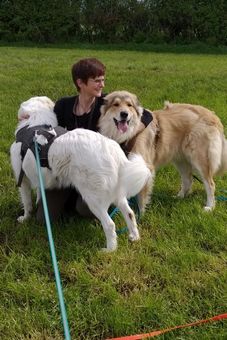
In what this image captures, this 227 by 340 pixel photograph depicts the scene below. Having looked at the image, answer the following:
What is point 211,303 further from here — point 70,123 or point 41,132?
point 70,123

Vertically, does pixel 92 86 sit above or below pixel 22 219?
above

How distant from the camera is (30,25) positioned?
20812mm

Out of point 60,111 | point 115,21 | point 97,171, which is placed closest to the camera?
point 97,171

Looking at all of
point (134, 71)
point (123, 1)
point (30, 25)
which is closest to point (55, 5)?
point (30, 25)

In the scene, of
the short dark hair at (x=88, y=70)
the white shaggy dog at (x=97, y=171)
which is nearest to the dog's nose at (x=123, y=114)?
the short dark hair at (x=88, y=70)

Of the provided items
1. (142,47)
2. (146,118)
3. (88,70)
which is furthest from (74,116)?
(142,47)

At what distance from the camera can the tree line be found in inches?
821

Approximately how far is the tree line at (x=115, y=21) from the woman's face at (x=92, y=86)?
17.5 meters

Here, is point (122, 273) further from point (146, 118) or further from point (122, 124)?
point (146, 118)

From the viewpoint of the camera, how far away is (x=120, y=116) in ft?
13.4

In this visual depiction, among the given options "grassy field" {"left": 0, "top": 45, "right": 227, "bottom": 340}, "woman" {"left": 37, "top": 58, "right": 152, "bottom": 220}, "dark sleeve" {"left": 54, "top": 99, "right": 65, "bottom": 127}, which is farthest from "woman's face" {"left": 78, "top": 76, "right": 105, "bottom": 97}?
"grassy field" {"left": 0, "top": 45, "right": 227, "bottom": 340}

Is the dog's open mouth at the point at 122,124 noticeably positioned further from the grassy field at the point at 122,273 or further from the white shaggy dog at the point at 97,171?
the grassy field at the point at 122,273

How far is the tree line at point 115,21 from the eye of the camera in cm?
2086

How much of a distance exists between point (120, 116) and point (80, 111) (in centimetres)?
43
